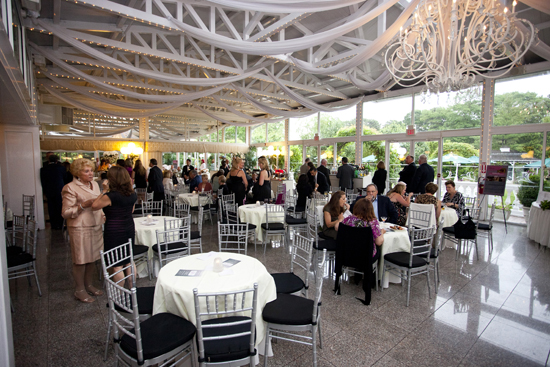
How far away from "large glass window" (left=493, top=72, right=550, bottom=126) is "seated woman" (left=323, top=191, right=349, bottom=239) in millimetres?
6915

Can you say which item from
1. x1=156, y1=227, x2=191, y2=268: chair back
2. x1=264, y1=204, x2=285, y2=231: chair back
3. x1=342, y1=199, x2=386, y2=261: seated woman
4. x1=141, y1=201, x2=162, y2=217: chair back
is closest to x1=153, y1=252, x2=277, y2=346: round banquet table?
x1=156, y1=227, x2=191, y2=268: chair back

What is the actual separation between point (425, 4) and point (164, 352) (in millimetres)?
4923

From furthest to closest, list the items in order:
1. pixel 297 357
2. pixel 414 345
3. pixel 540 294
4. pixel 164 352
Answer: pixel 540 294 < pixel 414 345 < pixel 297 357 < pixel 164 352

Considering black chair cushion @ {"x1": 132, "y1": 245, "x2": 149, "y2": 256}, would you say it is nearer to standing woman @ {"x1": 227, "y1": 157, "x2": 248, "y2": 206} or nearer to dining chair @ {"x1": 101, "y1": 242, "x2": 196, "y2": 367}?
dining chair @ {"x1": 101, "y1": 242, "x2": 196, "y2": 367}

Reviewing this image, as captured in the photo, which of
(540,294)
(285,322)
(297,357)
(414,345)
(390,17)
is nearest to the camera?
(285,322)

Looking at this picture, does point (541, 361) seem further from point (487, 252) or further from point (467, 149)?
point (467, 149)

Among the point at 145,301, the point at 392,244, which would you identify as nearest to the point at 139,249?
the point at 145,301

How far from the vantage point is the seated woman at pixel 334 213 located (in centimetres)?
440

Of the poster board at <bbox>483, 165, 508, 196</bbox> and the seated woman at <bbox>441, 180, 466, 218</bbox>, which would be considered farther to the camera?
the poster board at <bbox>483, 165, 508, 196</bbox>

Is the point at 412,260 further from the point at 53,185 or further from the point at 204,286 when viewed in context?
the point at 53,185

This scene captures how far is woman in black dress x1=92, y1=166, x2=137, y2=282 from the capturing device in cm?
309

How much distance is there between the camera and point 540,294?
12.4 ft

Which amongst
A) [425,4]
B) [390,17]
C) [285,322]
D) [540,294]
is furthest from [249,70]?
[540,294]

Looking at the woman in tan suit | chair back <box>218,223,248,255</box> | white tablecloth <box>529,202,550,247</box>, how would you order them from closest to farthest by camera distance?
the woman in tan suit → chair back <box>218,223,248,255</box> → white tablecloth <box>529,202,550,247</box>
